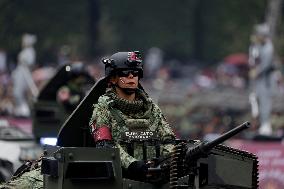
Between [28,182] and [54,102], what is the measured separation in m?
8.05

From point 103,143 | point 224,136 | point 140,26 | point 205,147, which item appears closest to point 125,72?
point 103,143

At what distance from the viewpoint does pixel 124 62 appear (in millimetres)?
12320

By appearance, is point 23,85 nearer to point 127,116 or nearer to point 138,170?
point 127,116

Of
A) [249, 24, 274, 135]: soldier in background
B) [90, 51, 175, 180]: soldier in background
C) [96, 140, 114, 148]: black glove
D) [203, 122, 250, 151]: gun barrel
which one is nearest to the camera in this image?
[203, 122, 250, 151]: gun barrel

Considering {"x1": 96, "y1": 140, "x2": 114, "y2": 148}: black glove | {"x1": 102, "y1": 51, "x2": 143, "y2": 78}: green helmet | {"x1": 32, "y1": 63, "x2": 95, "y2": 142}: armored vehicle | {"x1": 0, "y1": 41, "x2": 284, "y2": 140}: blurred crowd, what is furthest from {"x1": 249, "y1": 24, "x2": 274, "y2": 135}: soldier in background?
{"x1": 96, "y1": 140, "x2": 114, "y2": 148}: black glove

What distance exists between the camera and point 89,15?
49.4 m

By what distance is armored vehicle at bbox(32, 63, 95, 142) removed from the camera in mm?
20016

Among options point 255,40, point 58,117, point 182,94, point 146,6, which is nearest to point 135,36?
point 146,6

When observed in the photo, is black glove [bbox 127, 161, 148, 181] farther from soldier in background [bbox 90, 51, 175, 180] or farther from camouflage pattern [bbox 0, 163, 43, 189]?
camouflage pattern [bbox 0, 163, 43, 189]

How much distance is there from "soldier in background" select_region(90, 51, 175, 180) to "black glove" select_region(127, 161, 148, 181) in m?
0.20

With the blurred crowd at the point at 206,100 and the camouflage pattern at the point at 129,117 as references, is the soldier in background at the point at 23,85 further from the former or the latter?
the camouflage pattern at the point at 129,117

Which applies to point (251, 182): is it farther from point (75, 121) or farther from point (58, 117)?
point (58, 117)

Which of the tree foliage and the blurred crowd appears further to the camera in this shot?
the tree foliage

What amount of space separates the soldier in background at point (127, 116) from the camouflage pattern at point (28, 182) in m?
0.77
